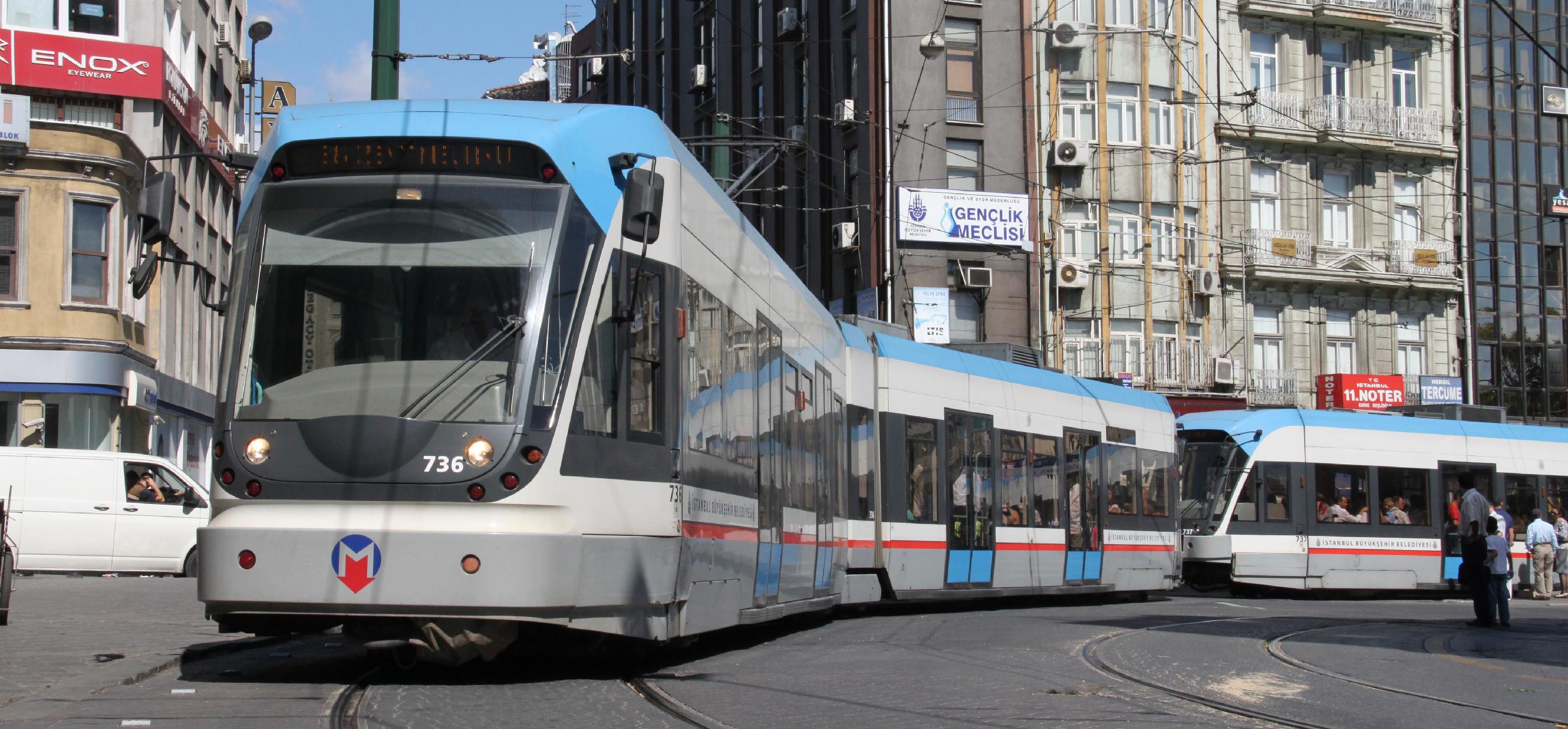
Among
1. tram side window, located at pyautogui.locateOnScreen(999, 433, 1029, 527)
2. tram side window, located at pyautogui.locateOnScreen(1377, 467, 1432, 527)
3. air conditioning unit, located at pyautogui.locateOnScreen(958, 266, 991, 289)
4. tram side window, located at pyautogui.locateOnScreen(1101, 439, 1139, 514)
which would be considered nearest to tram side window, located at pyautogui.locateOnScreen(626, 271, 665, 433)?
tram side window, located at pyautogui.locateOnScreen(999, 433, 1029, 527)

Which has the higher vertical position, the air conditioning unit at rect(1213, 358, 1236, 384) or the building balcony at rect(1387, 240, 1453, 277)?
the building balcony at rect(1387, 240, 1453, 277)

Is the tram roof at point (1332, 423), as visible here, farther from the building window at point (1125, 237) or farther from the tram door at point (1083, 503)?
the building window at point (1125, 237)

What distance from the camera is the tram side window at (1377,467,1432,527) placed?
2750cm

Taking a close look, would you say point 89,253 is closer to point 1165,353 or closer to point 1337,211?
point 1165,353

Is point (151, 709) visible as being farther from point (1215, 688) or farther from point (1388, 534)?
point (1388, 534)

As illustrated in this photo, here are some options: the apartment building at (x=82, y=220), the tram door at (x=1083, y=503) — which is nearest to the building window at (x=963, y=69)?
the apartment building at (x=82, y=220)

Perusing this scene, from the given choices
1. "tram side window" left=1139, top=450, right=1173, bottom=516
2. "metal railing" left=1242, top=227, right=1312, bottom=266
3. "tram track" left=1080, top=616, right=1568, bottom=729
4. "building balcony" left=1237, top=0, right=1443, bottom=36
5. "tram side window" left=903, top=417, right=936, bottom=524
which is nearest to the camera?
"tram track" left=1080, top=616, right=1568, bottom=729

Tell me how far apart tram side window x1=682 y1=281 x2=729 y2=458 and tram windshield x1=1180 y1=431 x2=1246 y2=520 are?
16.9m

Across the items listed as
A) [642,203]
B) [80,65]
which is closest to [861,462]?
[642,203]

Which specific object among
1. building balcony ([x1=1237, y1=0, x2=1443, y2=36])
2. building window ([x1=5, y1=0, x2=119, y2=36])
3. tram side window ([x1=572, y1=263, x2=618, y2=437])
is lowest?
tram side window ([x1=572, y1=263, x2=618, y2=437])

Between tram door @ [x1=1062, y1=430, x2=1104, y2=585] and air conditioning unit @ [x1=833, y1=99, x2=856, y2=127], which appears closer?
tram door @ [x1=1062, y1=430, x2=1104, y2=585]

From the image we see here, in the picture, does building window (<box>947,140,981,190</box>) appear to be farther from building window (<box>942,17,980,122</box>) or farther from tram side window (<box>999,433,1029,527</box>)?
tram side window (<box>999,433,1029,527</box>)

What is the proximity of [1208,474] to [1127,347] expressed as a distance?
15.6 metres

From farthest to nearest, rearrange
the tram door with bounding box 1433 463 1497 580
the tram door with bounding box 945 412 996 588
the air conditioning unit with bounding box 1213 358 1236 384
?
the air conditioning unit with bounding box 1213 358 1236 384 → the tram door with bounding box 1433 463 1497 580 → the tram door with bounding box 945 412 996 588
